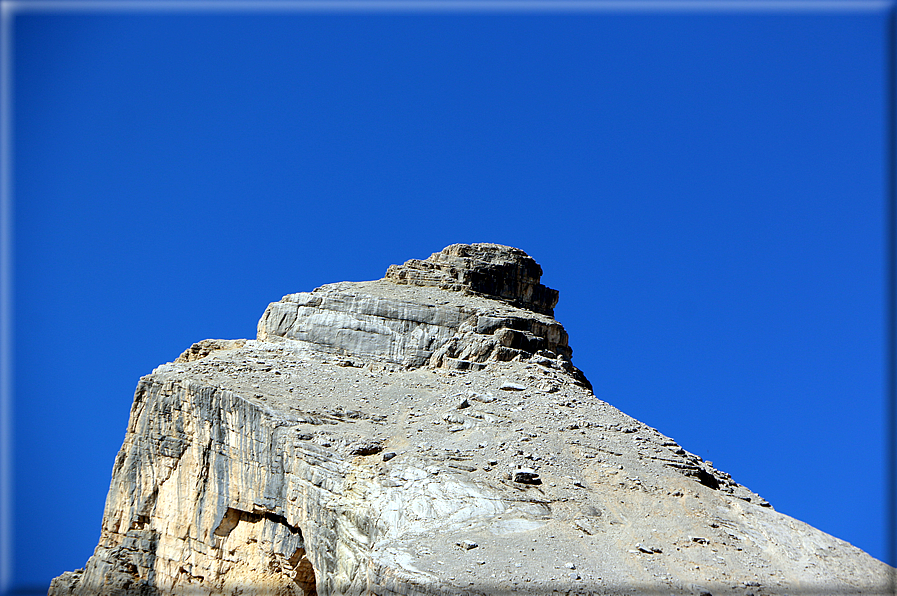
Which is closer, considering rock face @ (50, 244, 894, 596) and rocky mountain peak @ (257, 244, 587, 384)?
rock face @ (50, 244, 894, 596)

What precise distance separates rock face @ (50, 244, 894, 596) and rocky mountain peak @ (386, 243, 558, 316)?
3.9 inches

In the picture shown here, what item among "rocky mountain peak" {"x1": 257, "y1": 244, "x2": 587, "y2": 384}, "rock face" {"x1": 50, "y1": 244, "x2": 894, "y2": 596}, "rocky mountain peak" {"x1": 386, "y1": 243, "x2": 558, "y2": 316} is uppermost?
"rocky mountain peak" {"x1": 386, "y1": 243, "x2": 558, "y2": 316}

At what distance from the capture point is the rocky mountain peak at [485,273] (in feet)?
130

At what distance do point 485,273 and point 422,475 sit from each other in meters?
15.8

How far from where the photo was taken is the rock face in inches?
846

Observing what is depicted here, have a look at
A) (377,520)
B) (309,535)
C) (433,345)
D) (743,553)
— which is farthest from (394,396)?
(743,553)

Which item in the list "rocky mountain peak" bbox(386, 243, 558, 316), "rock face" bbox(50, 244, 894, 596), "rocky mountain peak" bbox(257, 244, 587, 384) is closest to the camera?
"rock face" bbox(50, 244, 894, 596)

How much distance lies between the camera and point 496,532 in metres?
22.5

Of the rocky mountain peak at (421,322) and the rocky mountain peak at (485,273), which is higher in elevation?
the rocky mountain peak at (485,273)

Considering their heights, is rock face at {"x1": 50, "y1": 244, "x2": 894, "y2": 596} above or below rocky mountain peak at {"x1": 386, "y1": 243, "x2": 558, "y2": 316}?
below

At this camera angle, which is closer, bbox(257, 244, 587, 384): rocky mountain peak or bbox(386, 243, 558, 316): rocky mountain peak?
bbox(257, 244, 587, 384): rocky mountain peak

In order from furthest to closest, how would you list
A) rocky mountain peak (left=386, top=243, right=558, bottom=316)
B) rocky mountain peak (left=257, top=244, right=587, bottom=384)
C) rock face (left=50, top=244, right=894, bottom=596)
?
rocky mountain peak (left=386, top=243, right=558, bottom=316) < rocky mountain peak (left=257, top=244, right=587, bottom=384) < rock face (left=50, top=244, right=894, bottom=596)

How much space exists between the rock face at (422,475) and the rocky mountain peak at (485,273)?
10cm

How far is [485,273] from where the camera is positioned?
39969 mm
